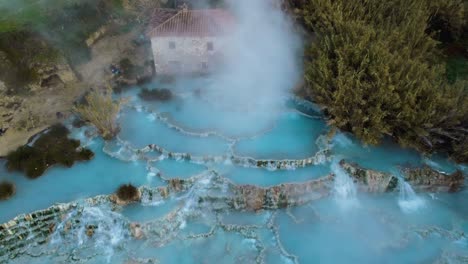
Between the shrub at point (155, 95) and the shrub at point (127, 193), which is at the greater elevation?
the shrub at point (155, 95)

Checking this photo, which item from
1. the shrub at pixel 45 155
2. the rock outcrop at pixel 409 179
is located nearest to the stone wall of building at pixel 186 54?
the shrub at pixel 45 155

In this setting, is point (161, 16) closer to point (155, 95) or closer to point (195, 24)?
point (195, 24)

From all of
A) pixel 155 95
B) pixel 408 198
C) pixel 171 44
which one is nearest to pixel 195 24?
pixel 171 44

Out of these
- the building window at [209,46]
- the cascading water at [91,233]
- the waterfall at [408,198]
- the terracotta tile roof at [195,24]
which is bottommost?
the cascading water at [91,233]

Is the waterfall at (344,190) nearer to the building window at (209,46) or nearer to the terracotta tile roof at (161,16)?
the building window at (209,46)

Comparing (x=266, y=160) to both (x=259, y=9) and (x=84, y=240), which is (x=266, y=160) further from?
(x=259, y=9)

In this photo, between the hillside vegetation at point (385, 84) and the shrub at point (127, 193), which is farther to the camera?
the hillside vegetation at point (385, 84)

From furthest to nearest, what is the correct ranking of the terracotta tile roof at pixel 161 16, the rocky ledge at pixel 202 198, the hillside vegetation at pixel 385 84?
the terracotta tile roof at pixel 161 16
the hillside vegetation at pixel 385 84
the rocky ledge at pixel 202 198
